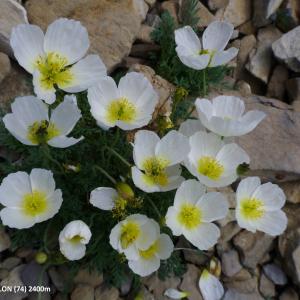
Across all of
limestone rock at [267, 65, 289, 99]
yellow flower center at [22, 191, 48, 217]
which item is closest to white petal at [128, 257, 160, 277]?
yellow flower center at [22, 191, 48, 217]

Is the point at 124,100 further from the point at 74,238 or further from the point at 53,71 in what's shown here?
the point at 74,238

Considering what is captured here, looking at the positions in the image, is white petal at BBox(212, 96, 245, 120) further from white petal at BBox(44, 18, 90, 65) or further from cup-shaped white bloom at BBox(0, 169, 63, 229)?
cup-shaped white bloom at BBox(0, 169, 63, 229)

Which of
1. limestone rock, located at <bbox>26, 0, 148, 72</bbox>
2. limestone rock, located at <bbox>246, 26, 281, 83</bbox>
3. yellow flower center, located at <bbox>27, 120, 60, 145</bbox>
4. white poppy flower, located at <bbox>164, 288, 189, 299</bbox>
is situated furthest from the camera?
limestone rock, located at <bbox>246, 26, 281, 83</bbox>

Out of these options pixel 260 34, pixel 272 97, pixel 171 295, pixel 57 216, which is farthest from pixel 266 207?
pixel 260 34

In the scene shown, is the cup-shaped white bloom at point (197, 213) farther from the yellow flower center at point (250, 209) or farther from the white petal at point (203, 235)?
the yellow flower center at point (250, 209)

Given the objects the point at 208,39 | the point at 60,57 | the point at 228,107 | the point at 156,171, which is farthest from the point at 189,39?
the point at 156,171

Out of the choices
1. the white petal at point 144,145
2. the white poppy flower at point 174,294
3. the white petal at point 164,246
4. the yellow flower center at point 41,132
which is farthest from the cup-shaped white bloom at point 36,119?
the white poppy flower at point 174,294
